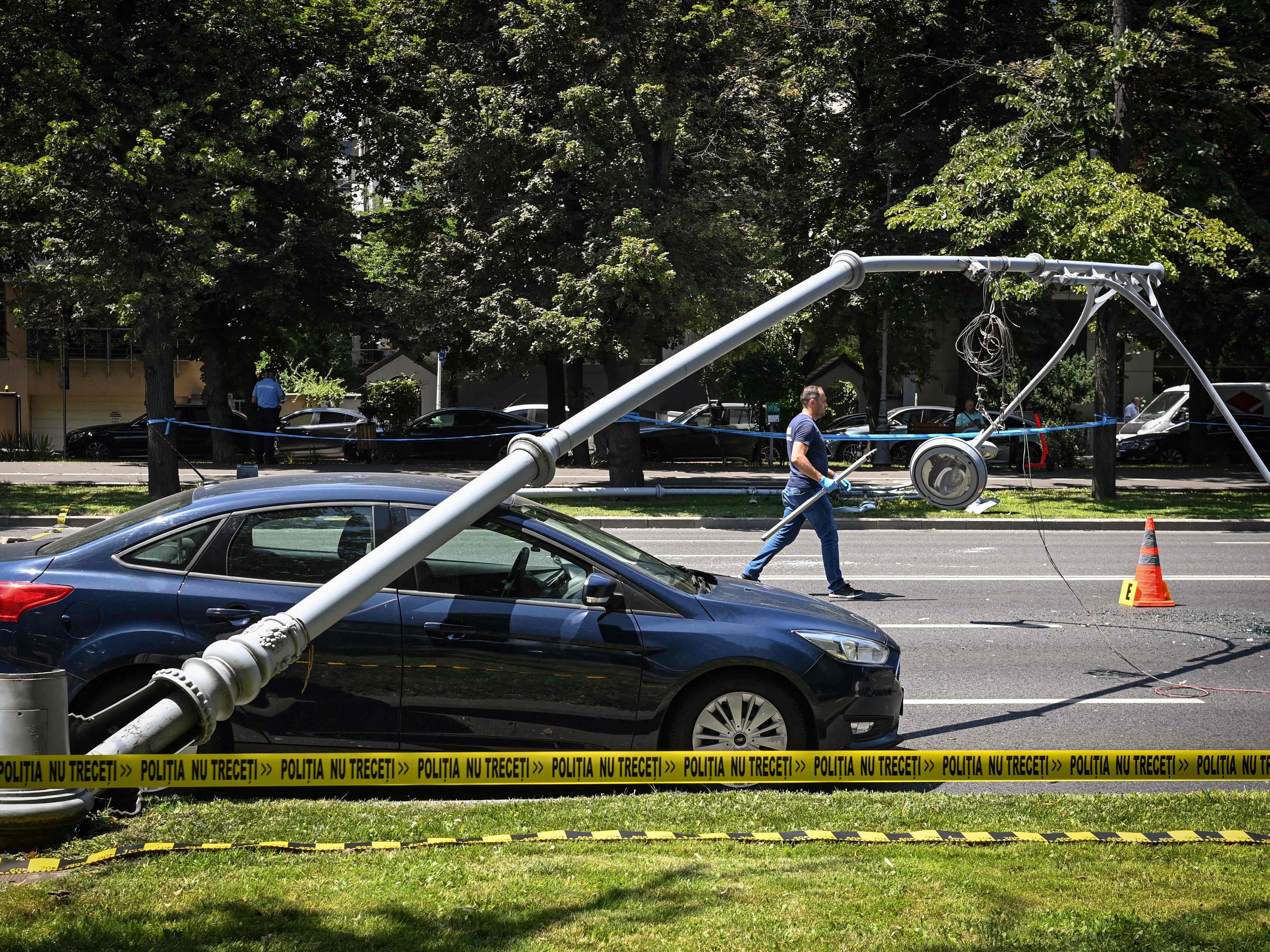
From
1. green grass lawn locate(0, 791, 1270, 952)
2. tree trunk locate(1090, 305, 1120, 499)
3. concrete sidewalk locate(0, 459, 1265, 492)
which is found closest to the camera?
green grass lawn locate(0, 791, 1270, 952)

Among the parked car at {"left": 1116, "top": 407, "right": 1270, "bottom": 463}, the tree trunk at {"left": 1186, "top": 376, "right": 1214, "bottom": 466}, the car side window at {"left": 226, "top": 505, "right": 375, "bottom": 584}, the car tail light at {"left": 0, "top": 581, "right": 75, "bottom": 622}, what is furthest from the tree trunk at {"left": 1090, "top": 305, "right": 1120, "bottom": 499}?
the car tail light at {"left": 0, "top": 581, "right": 75, "bottom": 622}

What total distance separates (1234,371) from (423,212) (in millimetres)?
27267

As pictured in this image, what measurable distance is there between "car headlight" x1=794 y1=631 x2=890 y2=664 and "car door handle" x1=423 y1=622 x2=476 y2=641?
5.39ft

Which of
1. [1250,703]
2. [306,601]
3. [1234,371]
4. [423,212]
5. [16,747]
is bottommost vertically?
[1250,703]

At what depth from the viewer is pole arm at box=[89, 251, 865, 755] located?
12.4 ft

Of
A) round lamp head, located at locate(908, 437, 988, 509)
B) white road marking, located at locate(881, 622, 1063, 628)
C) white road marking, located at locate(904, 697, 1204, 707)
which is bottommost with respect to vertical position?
white road marking, located at locate(904, 697, 1204, 707)

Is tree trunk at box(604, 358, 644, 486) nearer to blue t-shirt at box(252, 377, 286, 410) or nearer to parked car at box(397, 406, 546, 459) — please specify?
parked car at box(397, 406, 546, 459)

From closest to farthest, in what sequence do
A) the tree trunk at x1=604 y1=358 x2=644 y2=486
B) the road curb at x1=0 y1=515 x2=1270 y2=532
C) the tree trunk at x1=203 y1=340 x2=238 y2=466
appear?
the road curb at x1=0 y1=515 x2=1270 y2=532, the tree trunk at x1=604 y1=358 x2=644 y2=486, the tree trunk at x1=203 y1=340 x2=238 y2=466

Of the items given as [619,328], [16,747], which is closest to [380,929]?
[16,747]

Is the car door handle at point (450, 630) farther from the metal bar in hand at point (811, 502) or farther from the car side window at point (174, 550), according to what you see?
the metal bar in hand at point (811, 502)

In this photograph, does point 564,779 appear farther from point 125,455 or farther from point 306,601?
point 125,455

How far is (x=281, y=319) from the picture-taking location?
102 ft

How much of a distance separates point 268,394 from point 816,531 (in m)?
20.1

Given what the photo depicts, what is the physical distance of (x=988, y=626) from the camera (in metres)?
10.6
